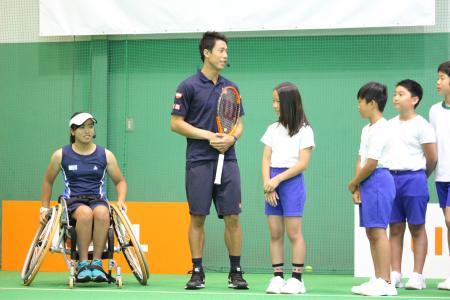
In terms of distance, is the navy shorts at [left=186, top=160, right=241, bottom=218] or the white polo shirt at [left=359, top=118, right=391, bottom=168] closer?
the white polo shirt at [left=359, top=118, right=391, bottom=168]

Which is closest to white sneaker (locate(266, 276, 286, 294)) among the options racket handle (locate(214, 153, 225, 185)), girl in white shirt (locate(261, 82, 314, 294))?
girl in white shirt (locate(261, 82, 314, 294))

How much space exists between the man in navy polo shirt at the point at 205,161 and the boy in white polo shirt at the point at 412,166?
1189mm

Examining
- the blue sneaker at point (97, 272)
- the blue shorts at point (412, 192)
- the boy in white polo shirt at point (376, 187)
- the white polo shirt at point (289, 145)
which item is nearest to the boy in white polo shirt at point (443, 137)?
the blue shorts at point (412, 192)

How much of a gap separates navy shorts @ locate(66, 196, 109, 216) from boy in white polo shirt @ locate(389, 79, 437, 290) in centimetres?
219

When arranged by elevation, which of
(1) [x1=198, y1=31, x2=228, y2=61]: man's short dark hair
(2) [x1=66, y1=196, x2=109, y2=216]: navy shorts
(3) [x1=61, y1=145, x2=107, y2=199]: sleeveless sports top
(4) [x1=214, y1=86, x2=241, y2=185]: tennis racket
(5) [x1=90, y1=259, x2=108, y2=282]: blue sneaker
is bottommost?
(5) [x1=90, y1=259, x2=108, y2=282]: blue sneaker

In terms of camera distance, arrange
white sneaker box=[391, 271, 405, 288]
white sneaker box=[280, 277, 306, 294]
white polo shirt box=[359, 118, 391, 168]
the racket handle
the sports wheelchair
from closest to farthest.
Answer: white polo shirt box=[359, 118, 391, 168] < white sneaker box=[280, 277, 306, 294] < the racket handle < the sports wheelchair < white sneaker box=[391, 271, 405, 288]

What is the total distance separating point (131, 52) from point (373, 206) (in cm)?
368

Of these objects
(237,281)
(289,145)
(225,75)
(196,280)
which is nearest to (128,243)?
(196,280)

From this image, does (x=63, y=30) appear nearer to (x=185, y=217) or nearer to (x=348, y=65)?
(x=185, y=217)

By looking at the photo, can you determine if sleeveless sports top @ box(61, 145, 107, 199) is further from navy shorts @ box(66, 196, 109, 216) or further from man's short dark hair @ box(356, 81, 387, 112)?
man's short dark hair @ box(356, 81, 387, 112)

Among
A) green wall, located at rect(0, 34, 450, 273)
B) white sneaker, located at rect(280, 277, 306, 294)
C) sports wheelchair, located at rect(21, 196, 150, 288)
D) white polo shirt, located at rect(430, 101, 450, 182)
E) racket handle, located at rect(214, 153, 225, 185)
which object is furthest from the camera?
green wall, located at rect(0, 34, 450, 273)

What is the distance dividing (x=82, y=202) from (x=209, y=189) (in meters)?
1.05

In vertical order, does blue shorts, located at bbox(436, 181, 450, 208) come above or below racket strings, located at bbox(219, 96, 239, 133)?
below

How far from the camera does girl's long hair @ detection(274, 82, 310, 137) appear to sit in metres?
5.91
